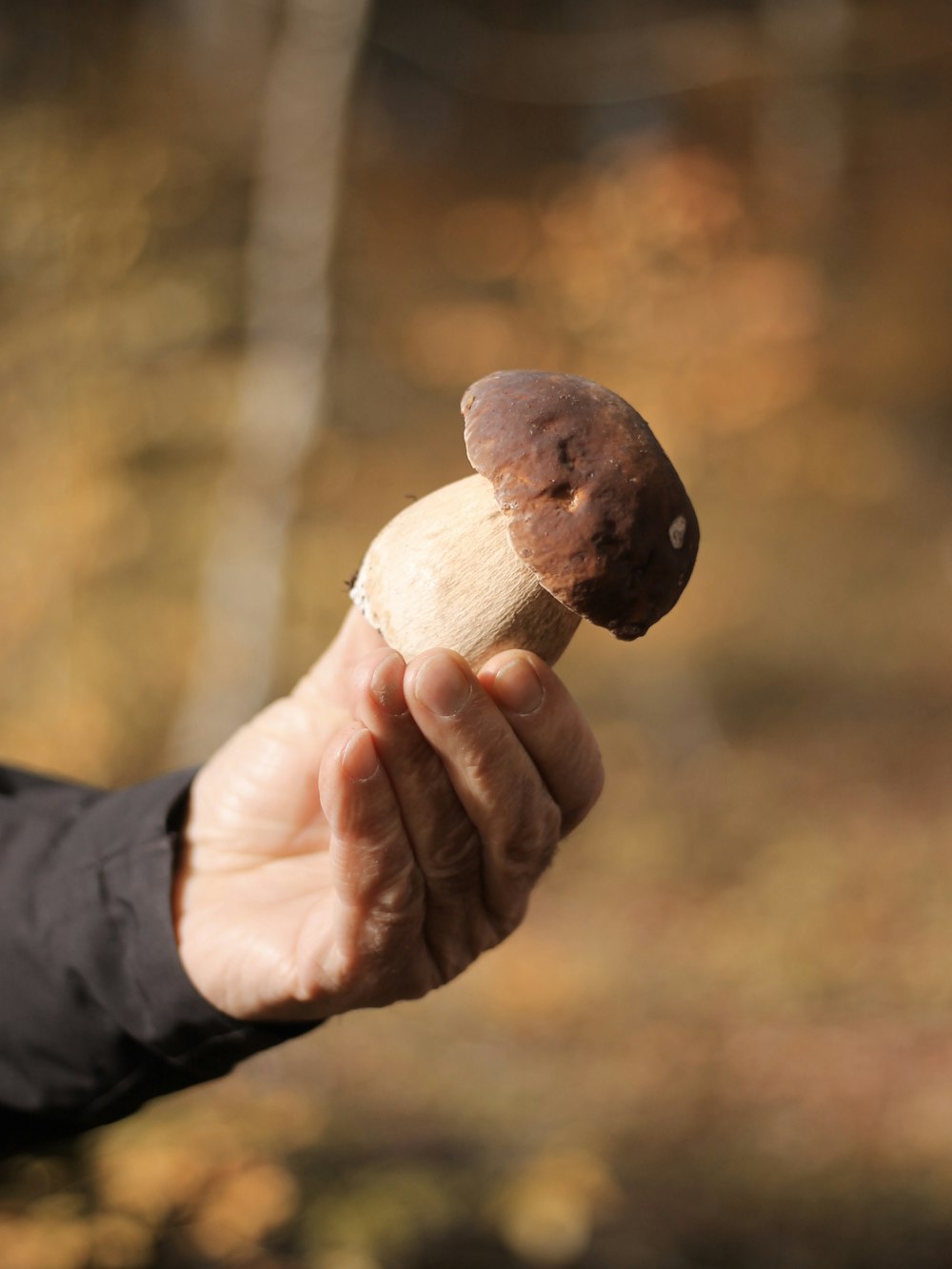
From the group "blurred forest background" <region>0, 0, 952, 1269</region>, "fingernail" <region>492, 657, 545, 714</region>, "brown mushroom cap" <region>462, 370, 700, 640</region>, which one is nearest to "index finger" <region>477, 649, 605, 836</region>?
"fingernail" <region>492, 657, 545, 714</region>

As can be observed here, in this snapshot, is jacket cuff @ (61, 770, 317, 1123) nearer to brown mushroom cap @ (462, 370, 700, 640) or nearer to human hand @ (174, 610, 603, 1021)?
human hand @ (174, 610, 603, 1021)

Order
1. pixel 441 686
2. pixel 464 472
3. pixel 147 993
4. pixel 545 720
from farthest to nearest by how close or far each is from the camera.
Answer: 1. pixel 464 472
2. pixel 147 993
3. pixel 545 720
4. pixel 441 686

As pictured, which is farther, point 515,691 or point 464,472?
point 464,472

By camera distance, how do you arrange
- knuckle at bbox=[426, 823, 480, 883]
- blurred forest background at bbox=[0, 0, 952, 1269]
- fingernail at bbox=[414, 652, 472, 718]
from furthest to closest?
blurred forest background at bbox=[0, 0, 952, 1269] → knuckle at bbox=[426, 823, 480, 883] → fingernail at bbox=[414, 652, 472, 718]

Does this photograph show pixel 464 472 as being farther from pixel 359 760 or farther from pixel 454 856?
pixel 359 760

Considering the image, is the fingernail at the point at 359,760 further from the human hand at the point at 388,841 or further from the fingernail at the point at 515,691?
the fingernail at the point at 515,691

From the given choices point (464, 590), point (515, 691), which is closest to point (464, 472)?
point (464, 590)

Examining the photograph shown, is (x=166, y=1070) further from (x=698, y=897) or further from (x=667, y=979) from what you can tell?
(x=698, y=897)
